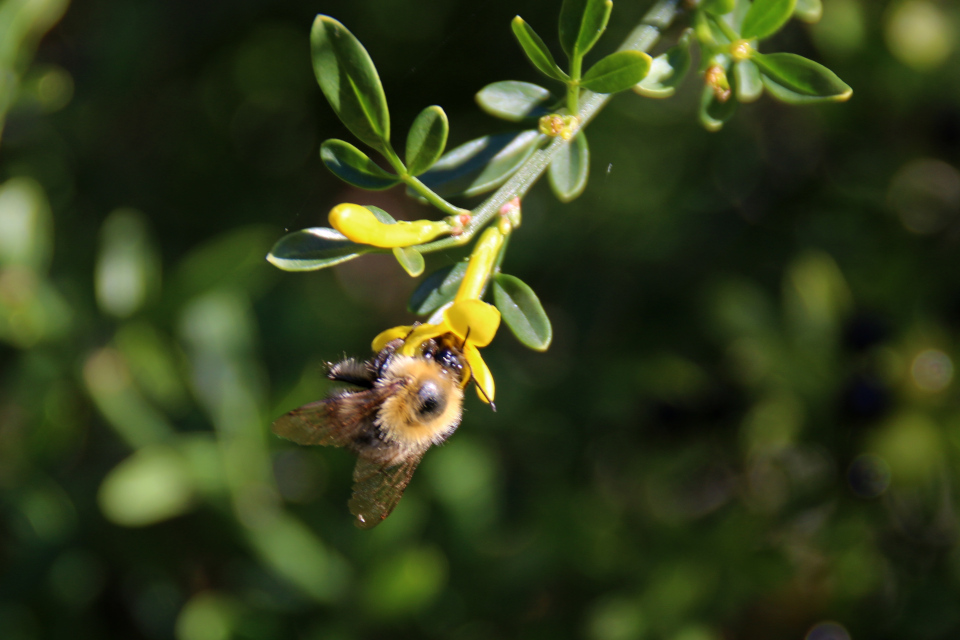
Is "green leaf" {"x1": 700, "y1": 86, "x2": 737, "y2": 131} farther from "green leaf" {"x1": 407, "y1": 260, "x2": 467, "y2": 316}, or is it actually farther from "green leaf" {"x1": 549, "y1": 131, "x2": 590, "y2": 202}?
"green leaf" {"x1": 407, "y1": 260, "x2": 467, "y2": 316}

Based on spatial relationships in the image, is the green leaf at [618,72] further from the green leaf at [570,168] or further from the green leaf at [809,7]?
the green leaf at [809,7]

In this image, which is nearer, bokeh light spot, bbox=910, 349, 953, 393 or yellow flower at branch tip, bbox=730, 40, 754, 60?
yellow flower at branch tip, bbox=730, 40, 754, 60

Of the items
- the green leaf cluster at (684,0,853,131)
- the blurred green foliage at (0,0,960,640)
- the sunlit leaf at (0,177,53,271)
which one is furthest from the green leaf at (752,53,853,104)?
the sunlit leaf at (0,177,53,271)

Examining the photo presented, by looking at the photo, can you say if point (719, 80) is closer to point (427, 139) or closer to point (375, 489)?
point (427, 139)

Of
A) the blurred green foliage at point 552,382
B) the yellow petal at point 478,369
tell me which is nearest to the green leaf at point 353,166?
the yellow petal at point 478,369

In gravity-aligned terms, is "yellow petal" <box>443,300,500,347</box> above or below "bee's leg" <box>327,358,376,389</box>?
above

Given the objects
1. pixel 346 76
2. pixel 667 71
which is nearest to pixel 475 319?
pixel 346 76

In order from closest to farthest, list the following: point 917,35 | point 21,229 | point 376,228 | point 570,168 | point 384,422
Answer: point 376,228 < point 570,168 < point 384,422 < point 917,35 < point 21,229
